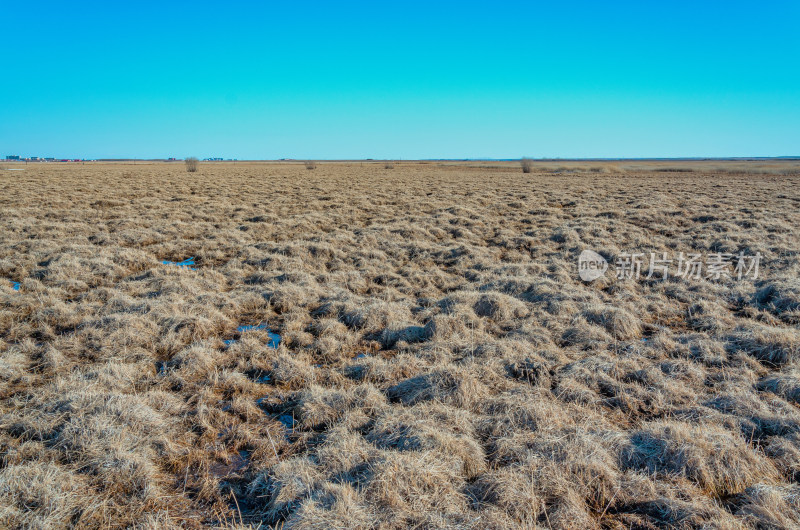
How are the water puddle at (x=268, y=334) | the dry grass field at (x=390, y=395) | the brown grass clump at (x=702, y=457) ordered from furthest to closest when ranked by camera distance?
the water puddle at (x=268, y=334) < the brown grass clump at (x=702, y=457) < the dry grass field at (x=390, y=395)

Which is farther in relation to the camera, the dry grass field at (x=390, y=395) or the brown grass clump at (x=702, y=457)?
the brown grass clump at (x=702, y=457)

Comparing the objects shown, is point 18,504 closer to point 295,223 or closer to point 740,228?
point 295,223

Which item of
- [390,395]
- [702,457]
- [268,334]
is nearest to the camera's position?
[702,457]

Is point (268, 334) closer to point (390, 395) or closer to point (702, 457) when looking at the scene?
point (390, 395)

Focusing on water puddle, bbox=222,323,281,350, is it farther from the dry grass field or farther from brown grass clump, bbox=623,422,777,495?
brown grass clump, bbox=623,422,777,495

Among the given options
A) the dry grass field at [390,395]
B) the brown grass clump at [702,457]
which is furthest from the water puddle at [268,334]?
the brown grass clump at [702,457]

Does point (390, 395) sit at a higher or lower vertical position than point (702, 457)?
lower

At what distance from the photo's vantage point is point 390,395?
5.31 metres

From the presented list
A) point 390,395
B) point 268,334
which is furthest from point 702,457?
point 268,334

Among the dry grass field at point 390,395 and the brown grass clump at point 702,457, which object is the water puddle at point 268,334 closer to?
the dry grass field at point 390,395

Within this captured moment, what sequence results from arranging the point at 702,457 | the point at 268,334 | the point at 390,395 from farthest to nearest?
the point at 268,334 < the point at 390,395 < the point at 702,457

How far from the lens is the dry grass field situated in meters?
3.47

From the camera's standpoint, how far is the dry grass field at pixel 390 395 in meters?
3.47

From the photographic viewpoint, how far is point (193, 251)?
43.6 feet
